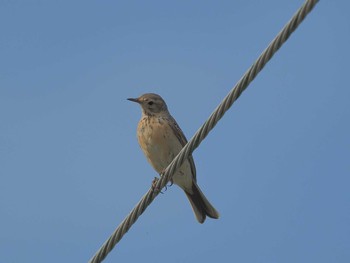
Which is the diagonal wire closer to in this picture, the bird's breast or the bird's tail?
the bird's breast

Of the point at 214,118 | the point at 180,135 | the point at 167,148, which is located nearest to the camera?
the point at 214,118

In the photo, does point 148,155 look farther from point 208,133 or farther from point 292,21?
point 292,21

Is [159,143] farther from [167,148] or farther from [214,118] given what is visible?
[214,118]

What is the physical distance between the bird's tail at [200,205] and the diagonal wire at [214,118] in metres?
3.51

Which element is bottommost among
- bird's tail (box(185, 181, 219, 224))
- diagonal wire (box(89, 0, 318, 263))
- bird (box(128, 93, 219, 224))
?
diagonal wire (box(89, 0, 318, 263))

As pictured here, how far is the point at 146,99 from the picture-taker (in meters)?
13.3

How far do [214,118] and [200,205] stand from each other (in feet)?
16.9

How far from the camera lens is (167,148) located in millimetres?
12406

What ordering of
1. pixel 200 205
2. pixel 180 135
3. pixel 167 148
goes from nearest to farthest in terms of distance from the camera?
pixel 167 148 → pixel 180 135 → pixel 200 205

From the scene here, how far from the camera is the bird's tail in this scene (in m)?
12.7

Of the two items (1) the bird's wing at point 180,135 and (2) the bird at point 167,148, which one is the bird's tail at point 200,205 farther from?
(1) the bird's wing at point 180,135

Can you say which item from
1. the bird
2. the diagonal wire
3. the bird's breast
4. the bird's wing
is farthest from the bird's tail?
the diagonal wire

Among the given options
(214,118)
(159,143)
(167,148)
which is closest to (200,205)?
(167,148)

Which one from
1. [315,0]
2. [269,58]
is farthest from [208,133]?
[315,0]
